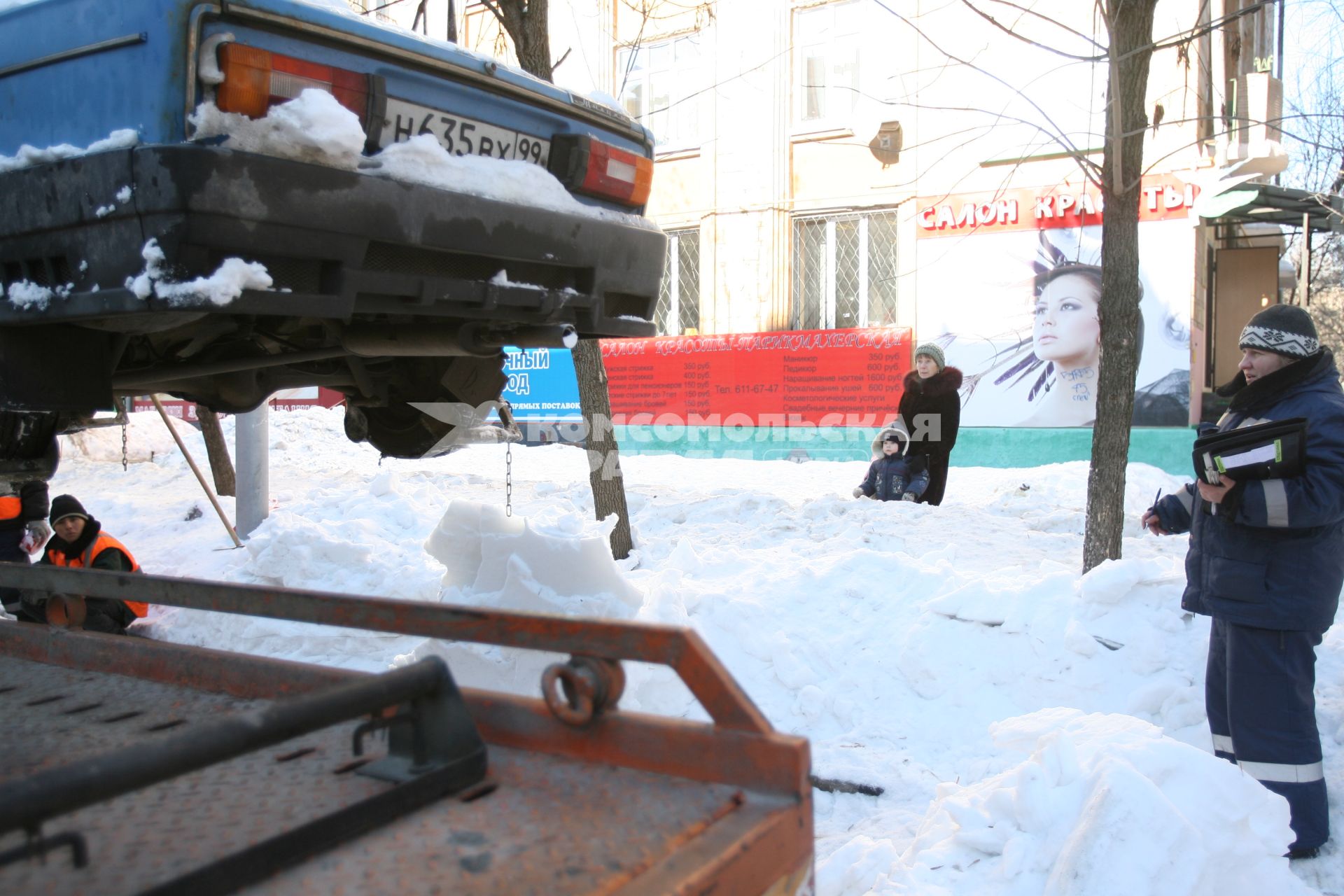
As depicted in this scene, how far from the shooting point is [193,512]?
31.2ft

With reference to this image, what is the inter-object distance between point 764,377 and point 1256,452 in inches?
465

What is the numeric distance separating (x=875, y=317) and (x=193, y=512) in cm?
927

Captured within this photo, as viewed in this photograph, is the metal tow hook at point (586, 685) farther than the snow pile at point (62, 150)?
No

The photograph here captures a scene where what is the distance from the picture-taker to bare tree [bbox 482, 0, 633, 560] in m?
6.52

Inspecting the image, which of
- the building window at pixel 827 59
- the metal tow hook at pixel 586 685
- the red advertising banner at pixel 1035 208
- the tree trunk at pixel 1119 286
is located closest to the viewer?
the metal tow hook at pixel 586 685

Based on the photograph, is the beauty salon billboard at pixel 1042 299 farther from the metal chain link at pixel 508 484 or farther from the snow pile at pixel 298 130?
the snow pile at pixel 298 130

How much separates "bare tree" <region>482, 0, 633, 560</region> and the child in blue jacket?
2.73 meters

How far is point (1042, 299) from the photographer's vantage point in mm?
13141

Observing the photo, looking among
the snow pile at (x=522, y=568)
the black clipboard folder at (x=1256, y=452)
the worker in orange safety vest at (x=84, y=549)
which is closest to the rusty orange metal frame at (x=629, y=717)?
the snow pile at (x=522, y=568)

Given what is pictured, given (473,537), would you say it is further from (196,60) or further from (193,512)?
(193,512)

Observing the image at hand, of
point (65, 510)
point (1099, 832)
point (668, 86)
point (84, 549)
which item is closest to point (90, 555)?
point (84, 549)

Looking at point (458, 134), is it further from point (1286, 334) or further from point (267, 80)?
point (1286, 334)

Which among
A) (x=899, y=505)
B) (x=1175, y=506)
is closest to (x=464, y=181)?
(x=1175, y=506)

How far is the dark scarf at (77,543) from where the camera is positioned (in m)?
5.89
